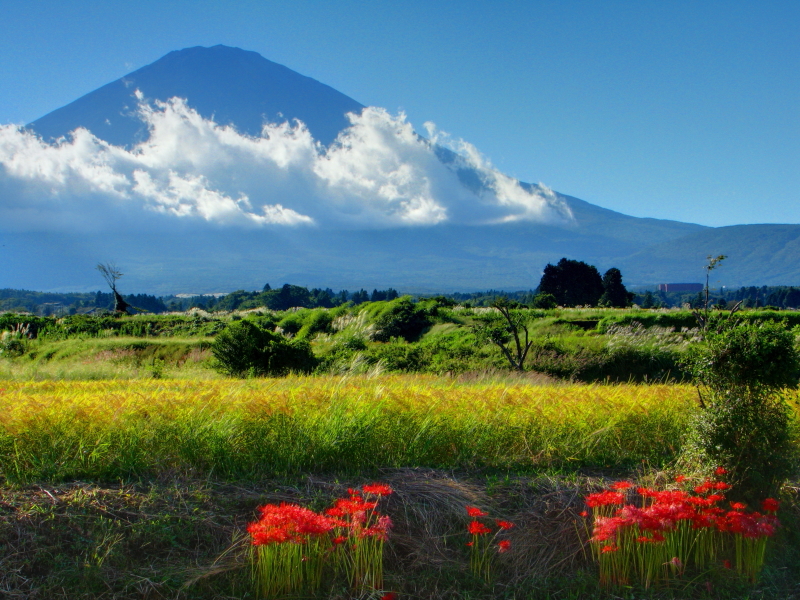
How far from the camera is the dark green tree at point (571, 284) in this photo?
162 feet

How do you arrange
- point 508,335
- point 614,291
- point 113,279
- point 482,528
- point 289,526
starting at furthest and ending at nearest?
1. point 614,291
2. point 113,279
3. point 508,335
4. point 482,528
5. point 289,526

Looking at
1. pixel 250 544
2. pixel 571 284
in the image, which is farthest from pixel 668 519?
pixel 571 284

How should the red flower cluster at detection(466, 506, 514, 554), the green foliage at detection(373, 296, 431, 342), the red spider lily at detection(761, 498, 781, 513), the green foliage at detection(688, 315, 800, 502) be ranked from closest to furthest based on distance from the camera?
the red flower cluster at detection(466, 506, 514, 554) → the red spider lily at detection(761, 498, 781, 513) → the green foliage at detection(688, 315, 800, 502) → the green foliage at detection(373, 296, 431, 342)

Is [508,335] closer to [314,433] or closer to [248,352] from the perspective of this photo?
[248,352]

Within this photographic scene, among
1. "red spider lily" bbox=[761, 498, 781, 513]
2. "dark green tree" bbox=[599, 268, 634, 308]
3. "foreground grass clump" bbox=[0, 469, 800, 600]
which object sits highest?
"dark green tree" bbox=[599, 268, 634, 308]

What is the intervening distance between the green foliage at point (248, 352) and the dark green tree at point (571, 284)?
3773 centimetres

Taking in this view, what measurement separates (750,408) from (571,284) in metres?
46.8

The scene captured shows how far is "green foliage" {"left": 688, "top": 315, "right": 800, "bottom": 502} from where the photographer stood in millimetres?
4207

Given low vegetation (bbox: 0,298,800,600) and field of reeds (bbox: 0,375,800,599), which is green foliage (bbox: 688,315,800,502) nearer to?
low vegetation (bbox: 0,298,800,600)

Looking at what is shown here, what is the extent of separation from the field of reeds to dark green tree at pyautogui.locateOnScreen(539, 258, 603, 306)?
146 ft

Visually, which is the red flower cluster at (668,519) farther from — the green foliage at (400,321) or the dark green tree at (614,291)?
the dark green tree at (614,291)

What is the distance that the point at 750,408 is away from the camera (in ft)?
14.2

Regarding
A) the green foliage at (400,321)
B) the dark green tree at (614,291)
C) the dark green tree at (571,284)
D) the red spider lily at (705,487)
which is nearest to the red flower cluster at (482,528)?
the red spider lily at (705,487)

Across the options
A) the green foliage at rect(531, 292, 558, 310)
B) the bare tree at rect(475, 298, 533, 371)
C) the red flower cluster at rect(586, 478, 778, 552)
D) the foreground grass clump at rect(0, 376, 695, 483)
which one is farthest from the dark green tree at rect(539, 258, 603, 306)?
the red flower cluster at rect(586, 478, 778, 552)
